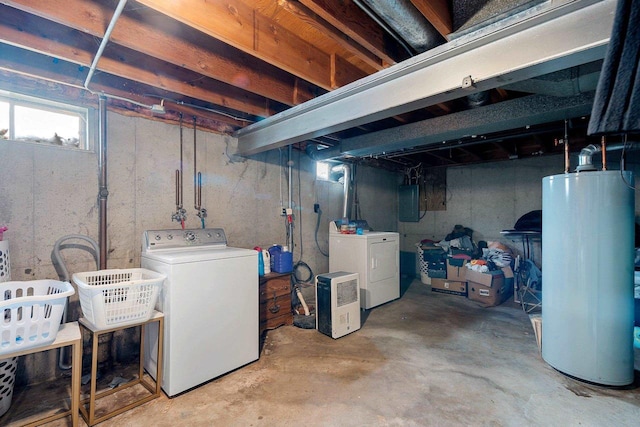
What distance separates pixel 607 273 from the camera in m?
2.13

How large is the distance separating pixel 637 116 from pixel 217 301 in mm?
2369

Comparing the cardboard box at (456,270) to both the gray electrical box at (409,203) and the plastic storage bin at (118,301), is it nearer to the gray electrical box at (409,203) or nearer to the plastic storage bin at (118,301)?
the gray electrical box at (409,203)

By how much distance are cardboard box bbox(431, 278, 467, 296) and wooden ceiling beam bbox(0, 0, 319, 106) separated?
3736 millimetres

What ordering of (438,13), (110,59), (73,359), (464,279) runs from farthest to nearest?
(464,279) → (110,59) → (73,359) → (438,13)

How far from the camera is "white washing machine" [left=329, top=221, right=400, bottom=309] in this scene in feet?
12.8

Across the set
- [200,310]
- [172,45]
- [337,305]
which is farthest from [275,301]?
[172,45]

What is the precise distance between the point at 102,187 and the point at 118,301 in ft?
3.65

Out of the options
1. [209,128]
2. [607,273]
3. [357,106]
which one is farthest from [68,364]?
[607,273]

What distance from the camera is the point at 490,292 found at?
411cm

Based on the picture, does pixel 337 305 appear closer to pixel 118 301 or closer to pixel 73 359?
pixel 118 301

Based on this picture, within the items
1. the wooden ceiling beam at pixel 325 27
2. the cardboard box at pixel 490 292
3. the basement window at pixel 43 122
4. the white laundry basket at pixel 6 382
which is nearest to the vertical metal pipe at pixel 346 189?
the cardboard box at pixel 490 292

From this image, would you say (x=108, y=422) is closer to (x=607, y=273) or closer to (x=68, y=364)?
(x=68, y=364)

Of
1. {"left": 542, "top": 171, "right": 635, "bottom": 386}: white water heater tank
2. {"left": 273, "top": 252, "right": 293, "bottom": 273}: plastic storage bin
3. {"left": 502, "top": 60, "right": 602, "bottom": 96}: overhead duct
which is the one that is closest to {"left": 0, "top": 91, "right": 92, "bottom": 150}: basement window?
{"left": 273, "top": 252, "right": 293, "bottom": 273}: plastic storage bin

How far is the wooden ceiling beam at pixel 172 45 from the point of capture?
148 cm
